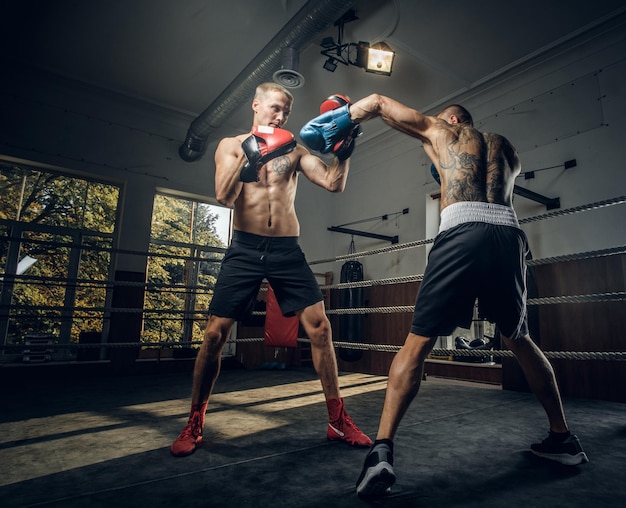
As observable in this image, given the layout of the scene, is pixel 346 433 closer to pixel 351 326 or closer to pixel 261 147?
pixel 261 147

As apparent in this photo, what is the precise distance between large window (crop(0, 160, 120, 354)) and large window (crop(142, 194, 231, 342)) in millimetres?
720

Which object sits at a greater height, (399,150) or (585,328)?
(399,150)

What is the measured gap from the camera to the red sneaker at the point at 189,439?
1.33 m

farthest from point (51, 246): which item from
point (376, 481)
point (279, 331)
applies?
point (376, 481)

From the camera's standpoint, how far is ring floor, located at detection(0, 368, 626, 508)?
100 centimetres

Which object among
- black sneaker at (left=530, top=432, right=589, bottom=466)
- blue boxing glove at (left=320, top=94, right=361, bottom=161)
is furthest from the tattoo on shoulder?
black sneaker at (left=530, top=432, right=589, bottom=466)

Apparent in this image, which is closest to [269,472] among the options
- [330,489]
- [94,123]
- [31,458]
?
[330,489]

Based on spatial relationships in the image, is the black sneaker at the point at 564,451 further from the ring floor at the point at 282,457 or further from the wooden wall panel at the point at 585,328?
the wooden wall panel at the point at 585,328

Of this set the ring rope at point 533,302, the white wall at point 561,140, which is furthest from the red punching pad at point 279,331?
the white wall at point 561,140

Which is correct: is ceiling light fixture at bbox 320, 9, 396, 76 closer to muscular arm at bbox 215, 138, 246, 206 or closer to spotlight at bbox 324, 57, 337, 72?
spotlight at bbox 324, 57, 337, 72

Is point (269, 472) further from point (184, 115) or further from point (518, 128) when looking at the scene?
point (184, 115)

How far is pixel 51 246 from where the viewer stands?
4.82 metres

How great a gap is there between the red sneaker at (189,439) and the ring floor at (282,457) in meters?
0.03

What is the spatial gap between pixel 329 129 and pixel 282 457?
119 cm
